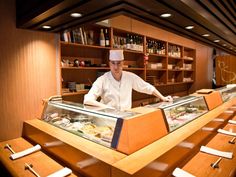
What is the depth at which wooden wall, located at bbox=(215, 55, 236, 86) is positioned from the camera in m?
Result: 7.44

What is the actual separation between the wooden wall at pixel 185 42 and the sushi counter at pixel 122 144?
209 cm

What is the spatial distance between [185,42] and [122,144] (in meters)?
5.32

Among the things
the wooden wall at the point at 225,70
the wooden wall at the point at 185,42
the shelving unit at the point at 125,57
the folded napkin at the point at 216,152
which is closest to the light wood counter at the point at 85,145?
the folded napkin at the point at 216,152

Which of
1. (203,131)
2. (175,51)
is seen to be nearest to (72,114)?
(203,131)

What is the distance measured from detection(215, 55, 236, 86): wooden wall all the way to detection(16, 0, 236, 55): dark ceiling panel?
5481 mm

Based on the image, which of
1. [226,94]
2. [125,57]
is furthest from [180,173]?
[125,57]

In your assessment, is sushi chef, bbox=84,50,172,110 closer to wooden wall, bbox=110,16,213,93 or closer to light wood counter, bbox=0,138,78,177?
light wood counter, bbox=0,138,78,177

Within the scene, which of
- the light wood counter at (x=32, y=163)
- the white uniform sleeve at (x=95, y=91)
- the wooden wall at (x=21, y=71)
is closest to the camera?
the light wood counter at (x=32, y=163)

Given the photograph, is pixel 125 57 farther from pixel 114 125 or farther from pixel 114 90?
pixel 114 125

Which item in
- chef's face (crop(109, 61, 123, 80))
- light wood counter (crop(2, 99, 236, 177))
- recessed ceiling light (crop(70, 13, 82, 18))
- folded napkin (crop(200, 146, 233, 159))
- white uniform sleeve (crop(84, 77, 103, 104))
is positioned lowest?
folded napkin (crop(200, 146, 233, 159))

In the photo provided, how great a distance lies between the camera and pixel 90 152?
1317mm

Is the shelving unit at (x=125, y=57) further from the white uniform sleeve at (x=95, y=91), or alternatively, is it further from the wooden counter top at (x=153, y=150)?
the wooden counter top at (x=153, y=150)

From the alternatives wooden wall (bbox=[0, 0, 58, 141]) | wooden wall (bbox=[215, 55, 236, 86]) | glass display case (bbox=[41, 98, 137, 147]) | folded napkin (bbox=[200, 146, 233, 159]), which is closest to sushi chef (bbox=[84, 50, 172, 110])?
glass display case (bbox=[41, 98, 137, 147])

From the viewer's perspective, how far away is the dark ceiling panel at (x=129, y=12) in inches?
66.4
